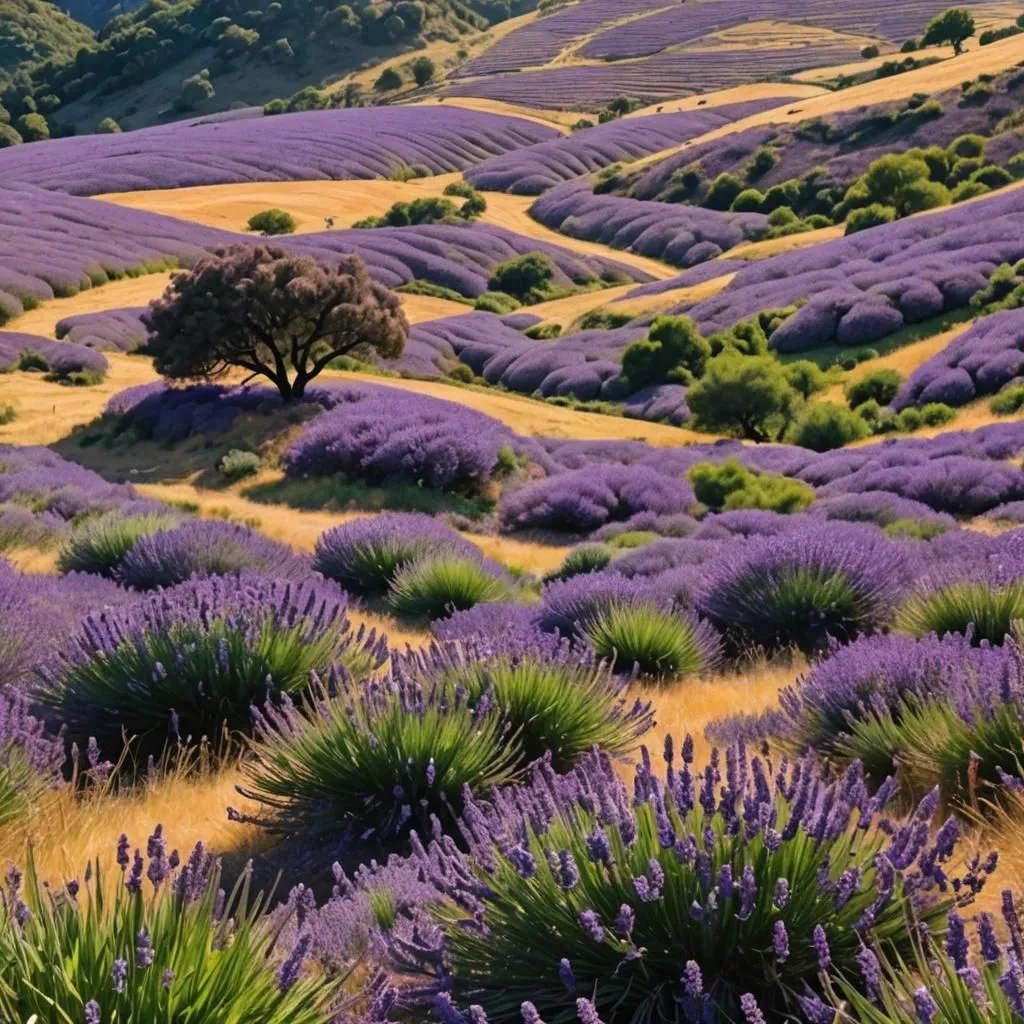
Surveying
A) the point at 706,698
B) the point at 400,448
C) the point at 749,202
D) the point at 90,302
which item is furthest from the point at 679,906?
the point at 749,202

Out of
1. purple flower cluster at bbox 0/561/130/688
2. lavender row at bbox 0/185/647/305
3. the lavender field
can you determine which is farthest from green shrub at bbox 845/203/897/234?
purple flower cluster at bbox 0/561/130/688

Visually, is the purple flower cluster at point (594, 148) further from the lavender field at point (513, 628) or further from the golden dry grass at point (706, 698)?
the golden dry grass at point (706, 698)

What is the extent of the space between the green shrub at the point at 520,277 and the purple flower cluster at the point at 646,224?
961 cm

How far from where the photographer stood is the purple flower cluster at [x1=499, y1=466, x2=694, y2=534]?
17641 mm

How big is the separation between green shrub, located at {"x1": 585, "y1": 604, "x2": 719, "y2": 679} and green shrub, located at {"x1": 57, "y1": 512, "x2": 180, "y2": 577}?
4712 mm

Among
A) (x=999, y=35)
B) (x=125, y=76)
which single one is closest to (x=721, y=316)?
(x=999, y=35)

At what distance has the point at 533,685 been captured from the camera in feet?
16.2

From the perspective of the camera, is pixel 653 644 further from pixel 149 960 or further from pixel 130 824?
pixel 149 960

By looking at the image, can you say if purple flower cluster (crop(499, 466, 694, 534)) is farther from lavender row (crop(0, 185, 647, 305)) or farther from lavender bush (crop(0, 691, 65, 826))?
lavender row (crop(0, 185, 647, 305))

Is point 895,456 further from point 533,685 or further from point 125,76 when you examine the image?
point 125,76

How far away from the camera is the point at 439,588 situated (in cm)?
971

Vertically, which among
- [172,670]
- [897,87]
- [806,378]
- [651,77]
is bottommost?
[806,378]

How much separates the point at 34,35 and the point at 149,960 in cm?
17523

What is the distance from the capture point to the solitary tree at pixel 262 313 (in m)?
21.9
